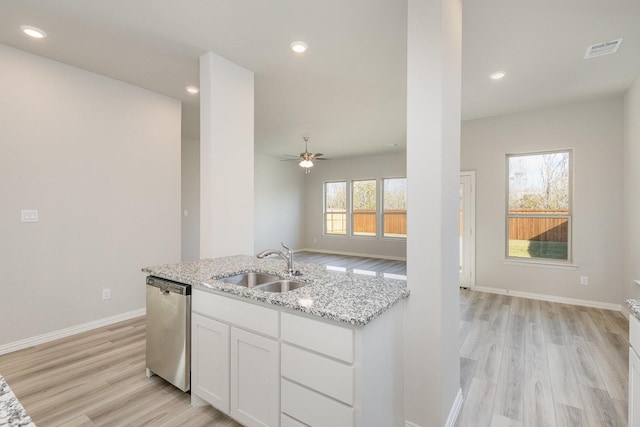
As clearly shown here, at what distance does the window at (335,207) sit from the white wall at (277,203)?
81cm

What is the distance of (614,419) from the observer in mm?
1946

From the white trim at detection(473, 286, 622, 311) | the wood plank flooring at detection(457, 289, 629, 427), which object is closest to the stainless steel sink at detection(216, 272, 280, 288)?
the wood plank flooring at detection(457, 289, 629, 427)

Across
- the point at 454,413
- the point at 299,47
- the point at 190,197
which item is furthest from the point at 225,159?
the point at 190,197

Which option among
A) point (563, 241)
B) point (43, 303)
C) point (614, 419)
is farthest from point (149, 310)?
point (563, 241)

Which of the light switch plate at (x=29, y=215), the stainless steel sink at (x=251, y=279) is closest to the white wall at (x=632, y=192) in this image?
the stainless steel sink at (x=251, y=279)

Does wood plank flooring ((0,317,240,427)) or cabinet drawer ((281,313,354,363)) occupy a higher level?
cabinet drawer ((281,313,354,363))

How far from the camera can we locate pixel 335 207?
29.7 feet

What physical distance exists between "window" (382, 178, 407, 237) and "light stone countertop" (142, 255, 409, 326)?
Result: 590 cm

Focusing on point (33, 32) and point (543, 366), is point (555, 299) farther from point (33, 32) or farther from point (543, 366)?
point (33, 32)

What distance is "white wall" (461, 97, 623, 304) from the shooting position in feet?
13.3

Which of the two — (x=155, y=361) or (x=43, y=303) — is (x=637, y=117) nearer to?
(x=155, y=361)

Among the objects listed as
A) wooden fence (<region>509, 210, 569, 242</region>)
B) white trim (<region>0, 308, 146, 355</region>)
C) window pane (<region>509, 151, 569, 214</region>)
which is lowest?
white trim (<region>0, 308, 146, 355</region>)

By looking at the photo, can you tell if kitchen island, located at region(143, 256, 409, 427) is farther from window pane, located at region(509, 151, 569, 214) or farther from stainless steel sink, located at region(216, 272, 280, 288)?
window pane, located at region(509, 151, 569, 214)

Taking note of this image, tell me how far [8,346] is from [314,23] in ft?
13.3
